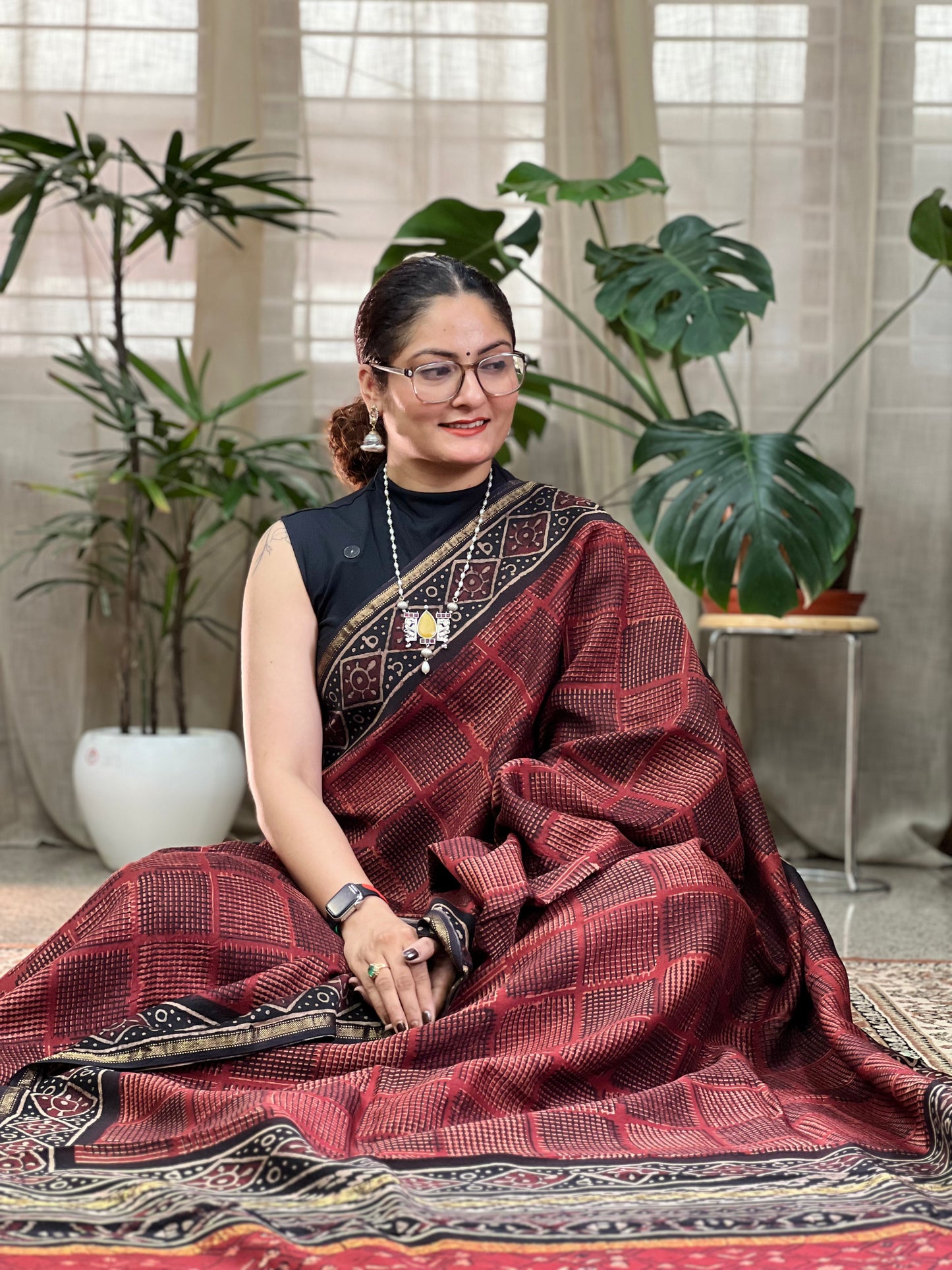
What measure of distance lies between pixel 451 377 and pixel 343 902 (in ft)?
2.11

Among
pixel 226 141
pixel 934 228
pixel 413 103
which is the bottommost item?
pixel 934 228

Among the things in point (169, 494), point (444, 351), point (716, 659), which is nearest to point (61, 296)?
point (169, 494)

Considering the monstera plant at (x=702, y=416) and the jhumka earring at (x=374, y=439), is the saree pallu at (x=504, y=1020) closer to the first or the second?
the jhumka earring at (x=374, y=439)

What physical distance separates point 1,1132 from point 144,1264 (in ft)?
1.11

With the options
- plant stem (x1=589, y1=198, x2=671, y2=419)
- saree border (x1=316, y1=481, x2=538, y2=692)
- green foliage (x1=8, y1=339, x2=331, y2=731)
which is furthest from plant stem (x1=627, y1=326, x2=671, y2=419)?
saree border (x1=316, y1=481, x2=538, y2=692)

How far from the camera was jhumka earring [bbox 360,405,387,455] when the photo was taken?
1.81m

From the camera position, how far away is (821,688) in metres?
3.59

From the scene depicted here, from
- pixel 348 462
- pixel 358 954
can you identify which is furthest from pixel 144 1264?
pixel 348 462

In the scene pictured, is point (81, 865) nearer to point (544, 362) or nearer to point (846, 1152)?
point (544, 362)

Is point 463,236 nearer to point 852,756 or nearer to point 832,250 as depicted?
point 832,250

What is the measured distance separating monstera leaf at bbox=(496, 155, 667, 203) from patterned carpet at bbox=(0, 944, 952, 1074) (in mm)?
1664

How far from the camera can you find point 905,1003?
2.05 metres

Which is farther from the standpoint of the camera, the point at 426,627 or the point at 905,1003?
the point at 905,1003

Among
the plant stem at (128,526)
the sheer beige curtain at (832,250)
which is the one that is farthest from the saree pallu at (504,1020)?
the sheer beige curtain at (832,250)
